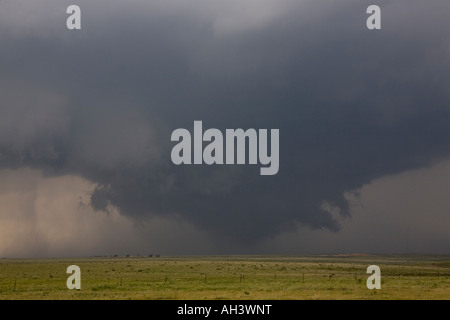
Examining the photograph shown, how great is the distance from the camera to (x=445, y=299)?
A: 4225 centimetres
